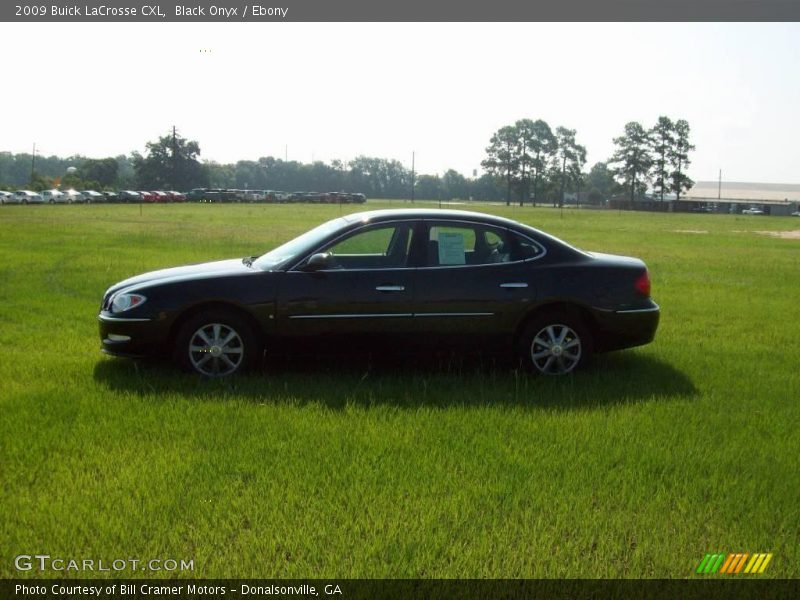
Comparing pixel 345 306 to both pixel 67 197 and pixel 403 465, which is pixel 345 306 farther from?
pixel 67 197

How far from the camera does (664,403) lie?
20.6 ft

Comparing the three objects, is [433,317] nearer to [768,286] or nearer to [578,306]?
[578,306]

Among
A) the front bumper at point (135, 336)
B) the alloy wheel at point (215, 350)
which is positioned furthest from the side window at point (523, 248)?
the front bumper at point (135, 336)

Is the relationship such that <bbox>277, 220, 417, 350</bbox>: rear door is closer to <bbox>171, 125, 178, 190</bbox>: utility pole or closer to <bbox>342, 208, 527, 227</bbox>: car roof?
<bbox>342, 208, 527, 227</bbox>: car roof

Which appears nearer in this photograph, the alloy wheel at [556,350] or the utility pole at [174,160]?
the alloy wheel at [556,350]

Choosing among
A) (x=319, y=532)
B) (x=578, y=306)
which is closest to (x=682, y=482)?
(x=319, y=532)

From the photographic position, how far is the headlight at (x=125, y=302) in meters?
6.77

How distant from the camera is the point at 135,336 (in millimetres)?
6738

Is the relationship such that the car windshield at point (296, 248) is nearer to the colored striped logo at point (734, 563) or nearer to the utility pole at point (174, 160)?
the colored striped logo at point (734, 563)

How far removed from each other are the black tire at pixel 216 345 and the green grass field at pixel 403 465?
0.18m

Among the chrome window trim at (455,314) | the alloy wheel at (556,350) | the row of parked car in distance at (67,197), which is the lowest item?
the alloy wheel at (556,350)

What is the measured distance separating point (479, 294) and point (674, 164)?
112655 mm

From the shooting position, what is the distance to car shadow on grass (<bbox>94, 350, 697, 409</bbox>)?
6199 millimetres

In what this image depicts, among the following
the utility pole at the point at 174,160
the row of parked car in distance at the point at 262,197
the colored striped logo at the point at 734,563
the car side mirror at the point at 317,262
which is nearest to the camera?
the colored striped logo at the point at 734,563
